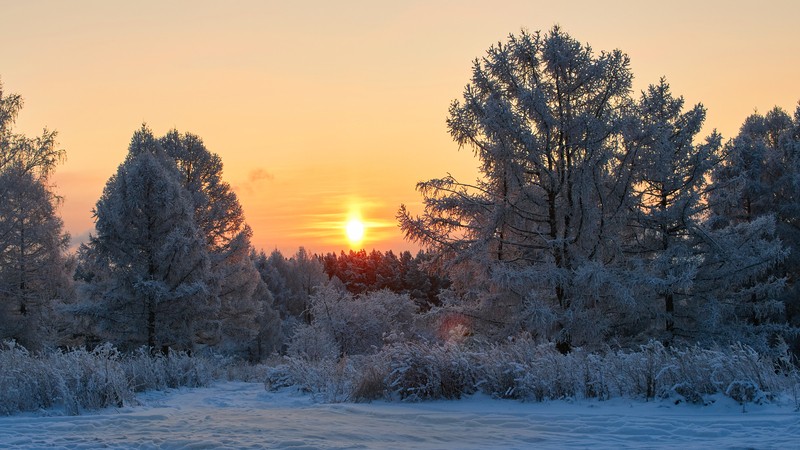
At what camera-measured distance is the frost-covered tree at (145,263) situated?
67.4 feet

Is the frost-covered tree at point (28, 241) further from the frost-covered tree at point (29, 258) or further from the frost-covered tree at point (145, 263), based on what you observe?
the frost-covered tree at point (145, 263)

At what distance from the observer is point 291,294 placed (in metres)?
60.3

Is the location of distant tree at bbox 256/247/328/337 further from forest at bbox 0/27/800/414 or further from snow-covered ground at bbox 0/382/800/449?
snow-covered ground at bbox 0/382/800/449

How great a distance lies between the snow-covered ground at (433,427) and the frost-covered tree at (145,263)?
39.8 ft

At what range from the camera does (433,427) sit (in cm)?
754

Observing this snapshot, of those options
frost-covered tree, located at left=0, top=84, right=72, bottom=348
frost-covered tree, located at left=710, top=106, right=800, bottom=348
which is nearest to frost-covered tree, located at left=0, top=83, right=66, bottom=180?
frost-covered tree, located at left=0, top=84, right=72, bottom=348

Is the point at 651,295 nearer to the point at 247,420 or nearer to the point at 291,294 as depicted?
the point at 247,420

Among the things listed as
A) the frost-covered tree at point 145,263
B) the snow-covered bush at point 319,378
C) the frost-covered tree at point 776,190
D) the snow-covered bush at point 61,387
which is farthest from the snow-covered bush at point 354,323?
the snow-covered bush at point 61,387

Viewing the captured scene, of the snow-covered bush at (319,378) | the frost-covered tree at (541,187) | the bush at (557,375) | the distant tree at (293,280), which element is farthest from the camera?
the distant tree at (293,280)

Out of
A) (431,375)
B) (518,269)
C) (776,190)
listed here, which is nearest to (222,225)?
(518,269)

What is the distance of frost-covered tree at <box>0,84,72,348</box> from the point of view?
77.4ft

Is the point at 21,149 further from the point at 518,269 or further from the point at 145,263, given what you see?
the point at 518,269

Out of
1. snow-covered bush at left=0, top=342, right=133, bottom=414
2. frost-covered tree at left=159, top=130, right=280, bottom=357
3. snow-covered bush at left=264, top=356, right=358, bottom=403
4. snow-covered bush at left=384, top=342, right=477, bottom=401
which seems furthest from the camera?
frost-covered tree at left=159, top=130, right=280, bottom=357

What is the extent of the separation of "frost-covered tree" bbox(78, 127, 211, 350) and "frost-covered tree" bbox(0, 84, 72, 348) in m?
3.46
